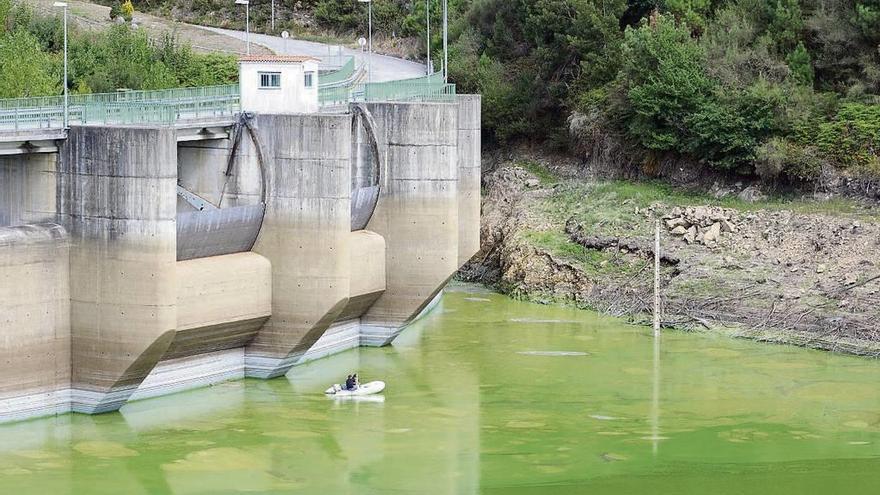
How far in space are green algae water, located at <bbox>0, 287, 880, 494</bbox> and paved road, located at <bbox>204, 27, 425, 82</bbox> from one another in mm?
18188

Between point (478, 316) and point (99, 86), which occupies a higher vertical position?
point (99, 86)

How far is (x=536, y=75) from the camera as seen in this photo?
198 feet

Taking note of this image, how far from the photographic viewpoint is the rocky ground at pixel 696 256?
45281mm

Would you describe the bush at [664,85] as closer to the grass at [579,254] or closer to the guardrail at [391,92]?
the grass at [579,254]

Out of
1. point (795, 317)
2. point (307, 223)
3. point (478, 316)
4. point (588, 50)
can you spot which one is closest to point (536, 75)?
point (588, 50)

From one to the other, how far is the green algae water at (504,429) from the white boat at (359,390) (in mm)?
285

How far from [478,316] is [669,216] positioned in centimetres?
681

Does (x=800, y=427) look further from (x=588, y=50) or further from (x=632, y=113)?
(x=588, y=50)

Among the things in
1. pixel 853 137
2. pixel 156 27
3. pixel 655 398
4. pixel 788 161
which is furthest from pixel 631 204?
pixel 156 27

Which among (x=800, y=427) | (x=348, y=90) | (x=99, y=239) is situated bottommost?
(x=800, y=427)

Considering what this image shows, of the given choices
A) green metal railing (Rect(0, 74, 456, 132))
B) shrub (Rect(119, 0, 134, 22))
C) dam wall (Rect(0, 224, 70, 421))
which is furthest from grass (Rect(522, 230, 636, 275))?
shrub (Rect(119, 0, 134, 22))

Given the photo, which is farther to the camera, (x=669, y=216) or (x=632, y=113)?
(x=632, y=113)

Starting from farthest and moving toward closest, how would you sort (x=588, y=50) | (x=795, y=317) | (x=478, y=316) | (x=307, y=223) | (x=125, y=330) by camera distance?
(x=588, y=50) < (x=478, y=316) < (x=795, y=317) < (x=307, y=223) < (x=125, y=330)

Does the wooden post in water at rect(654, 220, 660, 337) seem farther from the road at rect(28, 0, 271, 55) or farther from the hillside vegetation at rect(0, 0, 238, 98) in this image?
the road at rect(28, 0, 271, 55)
